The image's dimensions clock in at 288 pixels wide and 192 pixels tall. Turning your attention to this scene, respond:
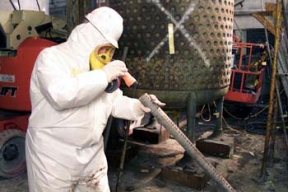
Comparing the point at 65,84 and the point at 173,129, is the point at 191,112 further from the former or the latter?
the point at 65,84

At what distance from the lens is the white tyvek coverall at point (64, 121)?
160 cm

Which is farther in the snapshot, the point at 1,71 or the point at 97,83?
the point at 1,71

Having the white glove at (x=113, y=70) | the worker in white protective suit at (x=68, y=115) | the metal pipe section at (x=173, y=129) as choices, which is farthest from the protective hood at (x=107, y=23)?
the metal pipe section at (x=173, y=129)

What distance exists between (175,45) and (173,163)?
1.42 m

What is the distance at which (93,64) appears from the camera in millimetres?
1691

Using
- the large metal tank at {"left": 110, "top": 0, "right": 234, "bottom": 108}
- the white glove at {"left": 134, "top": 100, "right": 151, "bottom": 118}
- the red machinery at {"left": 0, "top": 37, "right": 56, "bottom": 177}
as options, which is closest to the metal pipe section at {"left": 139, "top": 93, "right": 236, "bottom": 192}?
the white glove at {"left": 134, "top": 100, "right": 151, "bottom": 118}

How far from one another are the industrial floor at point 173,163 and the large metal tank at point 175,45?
2.67 ft

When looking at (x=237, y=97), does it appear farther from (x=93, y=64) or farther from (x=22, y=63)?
(x=93, y=64)

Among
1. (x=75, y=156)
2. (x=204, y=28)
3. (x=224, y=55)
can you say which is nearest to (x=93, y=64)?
(x=75, y=156)

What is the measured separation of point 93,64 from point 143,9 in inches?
46.7

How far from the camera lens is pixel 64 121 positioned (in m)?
1.69

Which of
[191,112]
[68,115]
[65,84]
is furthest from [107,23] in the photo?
[191,112]

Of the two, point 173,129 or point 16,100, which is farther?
point 16,100

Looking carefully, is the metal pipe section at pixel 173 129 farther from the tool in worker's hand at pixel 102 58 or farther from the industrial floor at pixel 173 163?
the industrial floor at pixel 173 163
